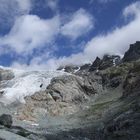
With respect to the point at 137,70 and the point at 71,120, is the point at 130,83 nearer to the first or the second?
the point at 137,70

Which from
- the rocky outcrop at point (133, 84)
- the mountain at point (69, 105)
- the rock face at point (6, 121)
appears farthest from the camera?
the rocky outcrop at point (133, 84)

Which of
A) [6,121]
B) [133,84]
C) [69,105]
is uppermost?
[133,84]

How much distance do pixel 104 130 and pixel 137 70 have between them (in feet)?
336

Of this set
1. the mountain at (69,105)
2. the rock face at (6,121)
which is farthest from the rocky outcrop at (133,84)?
the rock face at (6,121)

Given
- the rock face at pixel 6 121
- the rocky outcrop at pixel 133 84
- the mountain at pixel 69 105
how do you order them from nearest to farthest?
1. the rock face at pixel 6 121
2. the mountain at pixel 69 105
3. the rocky outcrop at pixel 133 84

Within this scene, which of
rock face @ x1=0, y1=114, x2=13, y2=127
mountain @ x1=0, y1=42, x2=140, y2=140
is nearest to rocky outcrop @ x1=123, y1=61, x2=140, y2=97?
mountain @ x1=0, y1=42, x2=140, y2=140

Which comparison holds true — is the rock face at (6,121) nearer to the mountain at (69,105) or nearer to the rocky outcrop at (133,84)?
the mountain at (69,105)

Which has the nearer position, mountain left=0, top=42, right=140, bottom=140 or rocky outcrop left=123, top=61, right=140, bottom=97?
mountain left=0, top=42, right=140, bottom=140

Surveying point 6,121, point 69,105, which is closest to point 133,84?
point 69,105

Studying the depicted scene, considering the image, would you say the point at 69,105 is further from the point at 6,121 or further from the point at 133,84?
the point at 6,121

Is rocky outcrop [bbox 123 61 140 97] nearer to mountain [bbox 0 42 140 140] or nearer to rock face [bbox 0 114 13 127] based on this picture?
mountain [bbox 0 42 140 140]

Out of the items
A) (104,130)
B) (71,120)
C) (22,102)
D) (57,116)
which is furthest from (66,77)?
(104,130)

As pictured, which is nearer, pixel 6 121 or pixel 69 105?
pixel 6 121

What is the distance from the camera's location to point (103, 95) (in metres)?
193
